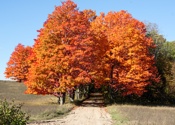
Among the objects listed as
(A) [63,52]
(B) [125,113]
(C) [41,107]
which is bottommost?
(B) [125,113]

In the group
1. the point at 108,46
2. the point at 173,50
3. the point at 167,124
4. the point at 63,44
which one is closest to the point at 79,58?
the point at 63,44

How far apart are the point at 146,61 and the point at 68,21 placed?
50.3 feet

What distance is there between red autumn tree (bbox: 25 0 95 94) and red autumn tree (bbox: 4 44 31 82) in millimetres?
55927

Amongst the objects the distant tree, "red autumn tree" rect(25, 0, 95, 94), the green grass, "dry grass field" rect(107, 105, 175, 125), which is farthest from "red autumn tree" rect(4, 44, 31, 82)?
"dry grass field" rect(107, 105, 175, 125)

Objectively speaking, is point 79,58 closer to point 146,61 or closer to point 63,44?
point 63,44

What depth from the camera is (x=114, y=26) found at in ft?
180

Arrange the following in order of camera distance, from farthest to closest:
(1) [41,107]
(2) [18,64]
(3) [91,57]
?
(2) [18,64] → (3) [91,57] → (1) [41,107]

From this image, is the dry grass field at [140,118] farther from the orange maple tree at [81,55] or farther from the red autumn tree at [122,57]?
the red autumn tree at [122,57]

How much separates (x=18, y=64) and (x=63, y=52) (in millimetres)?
60408

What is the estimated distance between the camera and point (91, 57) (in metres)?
46.0

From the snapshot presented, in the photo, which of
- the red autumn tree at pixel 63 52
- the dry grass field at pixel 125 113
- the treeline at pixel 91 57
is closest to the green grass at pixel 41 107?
the dry grass field at pixel 125 113

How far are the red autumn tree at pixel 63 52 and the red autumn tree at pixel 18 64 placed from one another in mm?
55927

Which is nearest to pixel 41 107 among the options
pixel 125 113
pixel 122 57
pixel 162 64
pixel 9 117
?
pixel 125 113

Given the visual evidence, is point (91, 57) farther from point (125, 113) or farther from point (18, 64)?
point (18, 64)
